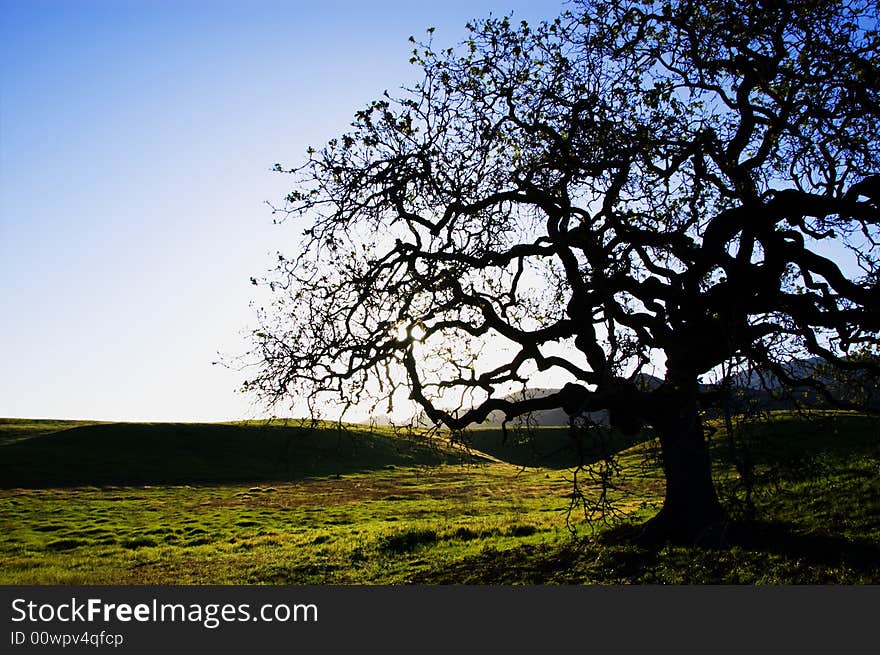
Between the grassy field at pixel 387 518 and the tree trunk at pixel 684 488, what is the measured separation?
3.42ft

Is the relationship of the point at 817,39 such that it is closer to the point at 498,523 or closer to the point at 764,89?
the point at 764,89

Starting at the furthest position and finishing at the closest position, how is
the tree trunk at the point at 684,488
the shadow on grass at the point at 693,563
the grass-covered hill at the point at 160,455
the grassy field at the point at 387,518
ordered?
the grass-covered hill at the point at 160,455 → the tree trunk at the point at 684,488 → the grassy field at the point at 387,518 → the shadow on grass at the point at 693,563

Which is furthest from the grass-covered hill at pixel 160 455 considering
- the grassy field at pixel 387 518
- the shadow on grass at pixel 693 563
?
the shadow on grass at pixel 693 563

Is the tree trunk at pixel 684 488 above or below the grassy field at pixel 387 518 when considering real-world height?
above

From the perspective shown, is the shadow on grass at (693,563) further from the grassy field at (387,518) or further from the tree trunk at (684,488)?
the tree trunk at (684,488)

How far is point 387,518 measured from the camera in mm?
44125

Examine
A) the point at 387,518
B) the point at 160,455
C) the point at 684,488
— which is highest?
the point at 684,488

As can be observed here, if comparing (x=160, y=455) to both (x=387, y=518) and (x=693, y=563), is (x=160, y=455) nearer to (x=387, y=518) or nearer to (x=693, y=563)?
(x=387, y=518)

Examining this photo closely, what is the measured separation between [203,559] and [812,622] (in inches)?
977

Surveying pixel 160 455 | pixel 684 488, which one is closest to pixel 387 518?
pixel 684 488

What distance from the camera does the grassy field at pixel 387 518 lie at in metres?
13.8

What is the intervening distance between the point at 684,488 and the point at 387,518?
101 feet

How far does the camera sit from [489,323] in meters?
17.0

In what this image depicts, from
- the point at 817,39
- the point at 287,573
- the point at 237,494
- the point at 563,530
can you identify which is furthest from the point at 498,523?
the point at 237,494
